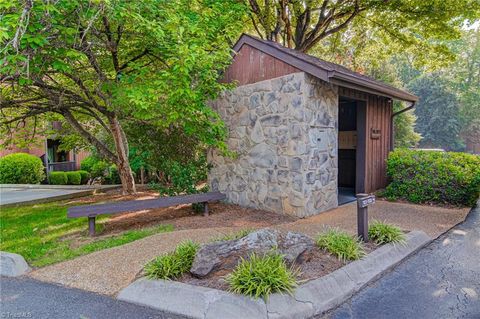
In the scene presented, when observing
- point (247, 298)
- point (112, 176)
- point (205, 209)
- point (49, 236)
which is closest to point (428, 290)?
point (247, 298)

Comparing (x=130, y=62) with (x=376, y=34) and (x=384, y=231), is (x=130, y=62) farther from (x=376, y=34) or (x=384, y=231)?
(x=376, y=34)

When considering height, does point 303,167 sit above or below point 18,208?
above

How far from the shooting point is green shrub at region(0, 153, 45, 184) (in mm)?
12320

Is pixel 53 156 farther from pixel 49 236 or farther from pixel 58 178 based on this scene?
pixel 49 236

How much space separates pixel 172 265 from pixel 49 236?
125 inches

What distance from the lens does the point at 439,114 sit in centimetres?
2858

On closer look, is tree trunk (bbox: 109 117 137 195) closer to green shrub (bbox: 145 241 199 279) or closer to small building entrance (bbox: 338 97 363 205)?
green shrub (bbox: 145 241 199 279)

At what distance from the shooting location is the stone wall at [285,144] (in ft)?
19.6

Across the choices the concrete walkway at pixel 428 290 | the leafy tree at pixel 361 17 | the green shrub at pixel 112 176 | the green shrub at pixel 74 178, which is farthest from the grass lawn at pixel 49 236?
the leafy tree at pixel 361 17

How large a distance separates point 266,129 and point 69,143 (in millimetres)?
7404

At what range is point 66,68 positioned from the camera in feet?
15.6

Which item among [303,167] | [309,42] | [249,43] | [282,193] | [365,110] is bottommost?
[282,193]

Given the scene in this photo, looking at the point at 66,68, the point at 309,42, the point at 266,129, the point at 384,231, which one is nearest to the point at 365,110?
the point at 266,129

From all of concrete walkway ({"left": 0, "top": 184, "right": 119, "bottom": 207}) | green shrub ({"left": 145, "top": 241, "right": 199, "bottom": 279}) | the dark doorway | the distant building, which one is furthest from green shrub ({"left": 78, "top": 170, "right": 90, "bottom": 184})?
green shrub ({"left": 145, "top": 241, "right": 199, "bottom": 279})
